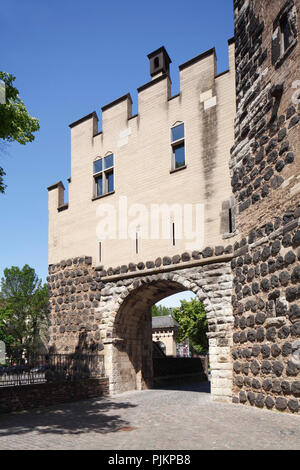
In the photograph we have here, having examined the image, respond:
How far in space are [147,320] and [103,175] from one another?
19.5ft

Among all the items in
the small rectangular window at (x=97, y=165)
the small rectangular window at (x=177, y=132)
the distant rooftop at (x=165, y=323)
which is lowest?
the distant rooftop at (x=165, y=323)

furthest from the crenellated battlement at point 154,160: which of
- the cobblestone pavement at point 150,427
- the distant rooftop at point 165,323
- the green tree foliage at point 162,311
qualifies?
the green tree foliage at point 162,311

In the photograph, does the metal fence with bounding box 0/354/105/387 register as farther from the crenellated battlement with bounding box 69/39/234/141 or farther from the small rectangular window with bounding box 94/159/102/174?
the crenellated battlement with bounding box 69/39/234/141

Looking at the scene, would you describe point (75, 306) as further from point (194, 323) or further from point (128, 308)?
point (194, 323)

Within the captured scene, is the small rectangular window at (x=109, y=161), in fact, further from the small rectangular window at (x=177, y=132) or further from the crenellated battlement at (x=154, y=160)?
the small rectangular window at (x=177, y=132)

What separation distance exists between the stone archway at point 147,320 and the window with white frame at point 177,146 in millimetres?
3778

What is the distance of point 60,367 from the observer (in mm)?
14336

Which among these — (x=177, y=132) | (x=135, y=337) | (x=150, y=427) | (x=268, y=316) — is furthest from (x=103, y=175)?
(x=150, y=427)

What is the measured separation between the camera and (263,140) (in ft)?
34.7

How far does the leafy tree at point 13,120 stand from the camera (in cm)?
950

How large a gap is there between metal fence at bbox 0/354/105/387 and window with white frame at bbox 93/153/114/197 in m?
6.10

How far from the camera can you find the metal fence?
11.7m

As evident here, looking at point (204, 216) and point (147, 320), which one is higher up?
point (204, 216)

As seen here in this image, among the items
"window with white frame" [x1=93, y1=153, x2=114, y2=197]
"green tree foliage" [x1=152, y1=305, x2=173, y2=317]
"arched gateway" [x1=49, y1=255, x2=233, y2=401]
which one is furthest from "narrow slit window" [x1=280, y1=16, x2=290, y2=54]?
"green tree foliage" [x1=152, y1=305, x2=173, y2=317]
